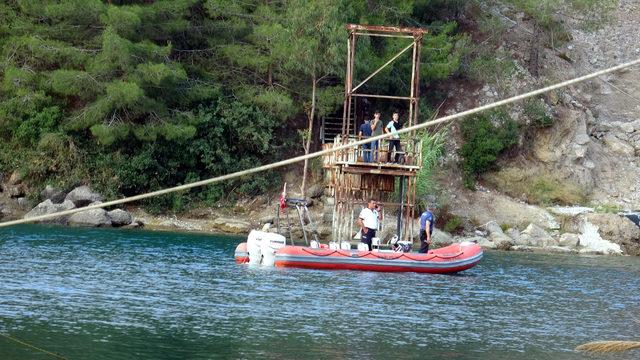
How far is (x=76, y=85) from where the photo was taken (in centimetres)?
4591

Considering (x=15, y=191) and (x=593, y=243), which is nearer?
(x=593, y=243)

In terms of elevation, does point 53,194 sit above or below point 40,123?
below

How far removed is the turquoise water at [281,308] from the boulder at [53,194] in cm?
943

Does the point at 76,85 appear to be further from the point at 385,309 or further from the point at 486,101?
the point at 385,309

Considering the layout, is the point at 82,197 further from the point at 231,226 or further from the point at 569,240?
the point at 569,240

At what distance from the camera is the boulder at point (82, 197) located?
4650cm

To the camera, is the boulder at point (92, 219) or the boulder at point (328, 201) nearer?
the boulder at point (92, 219)

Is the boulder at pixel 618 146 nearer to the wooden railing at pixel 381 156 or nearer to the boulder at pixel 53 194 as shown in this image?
the wooden railing at pixel 381 156

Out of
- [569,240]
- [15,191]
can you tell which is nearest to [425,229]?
[569,240]

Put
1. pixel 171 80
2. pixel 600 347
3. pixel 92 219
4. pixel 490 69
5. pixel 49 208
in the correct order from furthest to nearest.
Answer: pixel 490 69 → pixel 171 80 → pixel 92 219 → pixel 49 208 → pixel 600 347

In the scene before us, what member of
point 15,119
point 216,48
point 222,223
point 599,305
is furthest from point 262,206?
point 599,305

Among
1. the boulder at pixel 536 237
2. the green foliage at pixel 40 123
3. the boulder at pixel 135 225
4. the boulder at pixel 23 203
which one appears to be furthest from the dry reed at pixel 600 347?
the green foliage at pixel 40 123

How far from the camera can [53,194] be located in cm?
4728

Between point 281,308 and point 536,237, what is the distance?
78.7 feet
